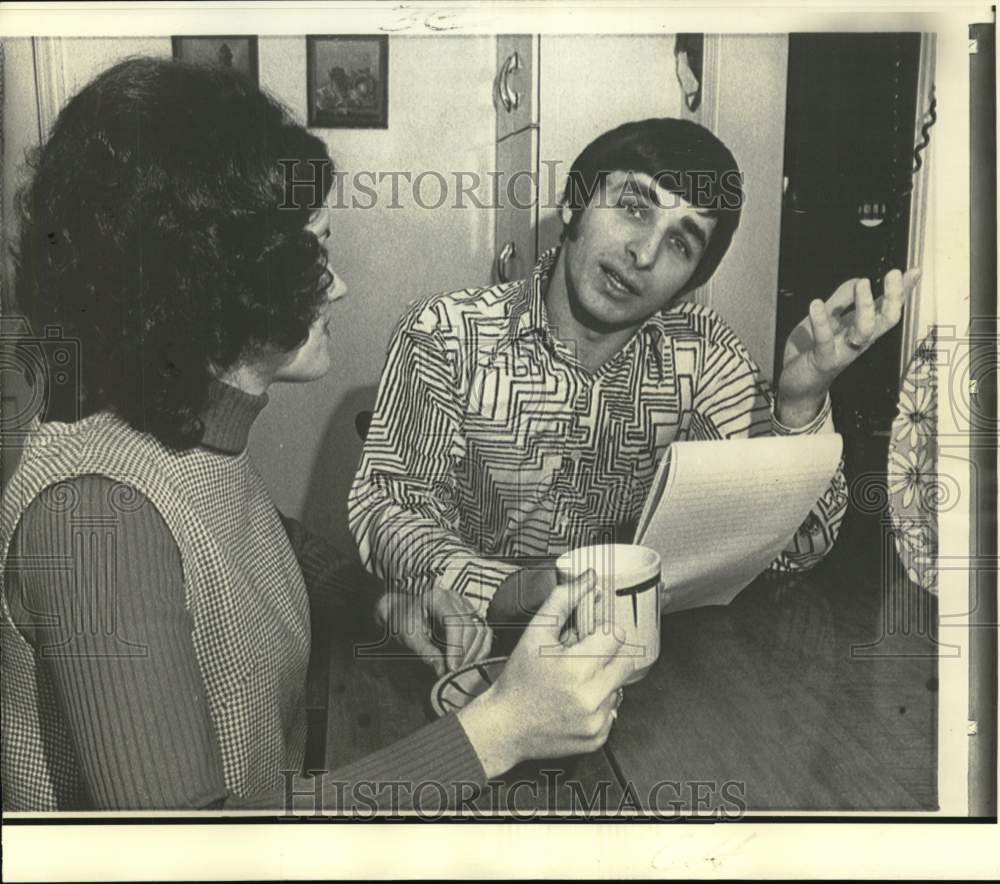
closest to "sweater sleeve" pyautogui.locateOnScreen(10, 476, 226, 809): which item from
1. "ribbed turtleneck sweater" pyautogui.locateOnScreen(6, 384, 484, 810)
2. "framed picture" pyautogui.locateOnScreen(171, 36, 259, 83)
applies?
"ribbed turtleneck sweater" pyautogui.locateOnScreen(6, 384, 484, 810)

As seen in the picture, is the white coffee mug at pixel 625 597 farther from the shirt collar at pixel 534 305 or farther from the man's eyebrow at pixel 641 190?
the man's eyebrow at pixel 641 190

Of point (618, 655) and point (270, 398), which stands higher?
point (270, 398)

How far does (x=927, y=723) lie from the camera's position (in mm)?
1170

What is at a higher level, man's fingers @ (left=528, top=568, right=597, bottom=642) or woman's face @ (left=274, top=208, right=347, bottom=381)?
woman's face @ (left=274, top=208, right=347, bottom=381)

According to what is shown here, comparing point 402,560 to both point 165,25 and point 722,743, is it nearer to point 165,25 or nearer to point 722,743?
point 722,743

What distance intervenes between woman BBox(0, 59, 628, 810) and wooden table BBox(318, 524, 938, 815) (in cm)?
4

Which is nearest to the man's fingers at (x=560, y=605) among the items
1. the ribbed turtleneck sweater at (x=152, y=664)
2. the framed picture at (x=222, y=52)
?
the ribbed turtleneck sweater at (x=152, y=664)

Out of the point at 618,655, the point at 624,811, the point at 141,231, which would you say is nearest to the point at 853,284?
the point at 618,655

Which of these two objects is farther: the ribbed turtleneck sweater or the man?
the man

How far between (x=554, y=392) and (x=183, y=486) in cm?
39

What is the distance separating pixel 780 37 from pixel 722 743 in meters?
0.75

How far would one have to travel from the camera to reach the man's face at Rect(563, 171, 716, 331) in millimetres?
1113

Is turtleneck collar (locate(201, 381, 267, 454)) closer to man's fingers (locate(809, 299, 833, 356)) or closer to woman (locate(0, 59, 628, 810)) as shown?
woman (locate(0, 59, 628, 810))

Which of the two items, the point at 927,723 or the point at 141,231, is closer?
the point at 141,231
